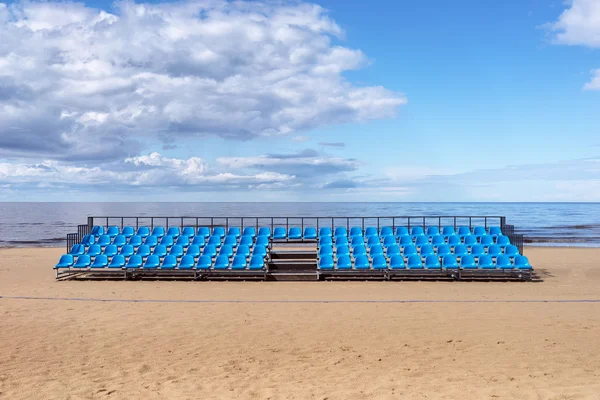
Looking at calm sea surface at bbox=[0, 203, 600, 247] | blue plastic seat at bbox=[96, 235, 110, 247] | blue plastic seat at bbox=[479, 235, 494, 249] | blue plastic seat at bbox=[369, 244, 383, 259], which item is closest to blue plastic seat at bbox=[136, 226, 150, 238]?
blue plastic seat at bbox=[96, 235, 110, 247]

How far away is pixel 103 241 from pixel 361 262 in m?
9.51

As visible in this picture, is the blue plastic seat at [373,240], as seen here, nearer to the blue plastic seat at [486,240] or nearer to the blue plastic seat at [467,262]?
the blue plastic seat at [467,262]

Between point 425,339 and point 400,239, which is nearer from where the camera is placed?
point 425,339

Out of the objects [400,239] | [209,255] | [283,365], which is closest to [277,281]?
[209,255]

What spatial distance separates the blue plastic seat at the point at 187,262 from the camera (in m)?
16.1

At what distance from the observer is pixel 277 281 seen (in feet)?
51.8

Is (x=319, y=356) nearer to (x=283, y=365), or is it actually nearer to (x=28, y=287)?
(x=283, y=365)

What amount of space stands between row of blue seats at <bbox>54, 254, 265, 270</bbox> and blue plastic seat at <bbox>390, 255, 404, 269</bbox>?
4.05m

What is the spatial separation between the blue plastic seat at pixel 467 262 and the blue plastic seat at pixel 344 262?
3.46m

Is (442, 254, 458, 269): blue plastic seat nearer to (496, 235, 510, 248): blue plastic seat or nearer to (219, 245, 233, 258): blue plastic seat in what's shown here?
(496, 235, 510, 248): blue plastic seat

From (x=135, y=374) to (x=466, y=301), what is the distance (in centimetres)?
809

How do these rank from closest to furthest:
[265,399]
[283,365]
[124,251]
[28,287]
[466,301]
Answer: [265,399], [283,365], [466,301], [28,287], [124,251]

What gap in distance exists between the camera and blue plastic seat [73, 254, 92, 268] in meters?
16.1

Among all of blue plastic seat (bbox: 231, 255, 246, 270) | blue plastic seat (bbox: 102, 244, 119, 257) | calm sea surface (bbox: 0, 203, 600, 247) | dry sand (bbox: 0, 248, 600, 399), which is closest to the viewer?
dry sand (bbox: 0, 248, 600, 399)
